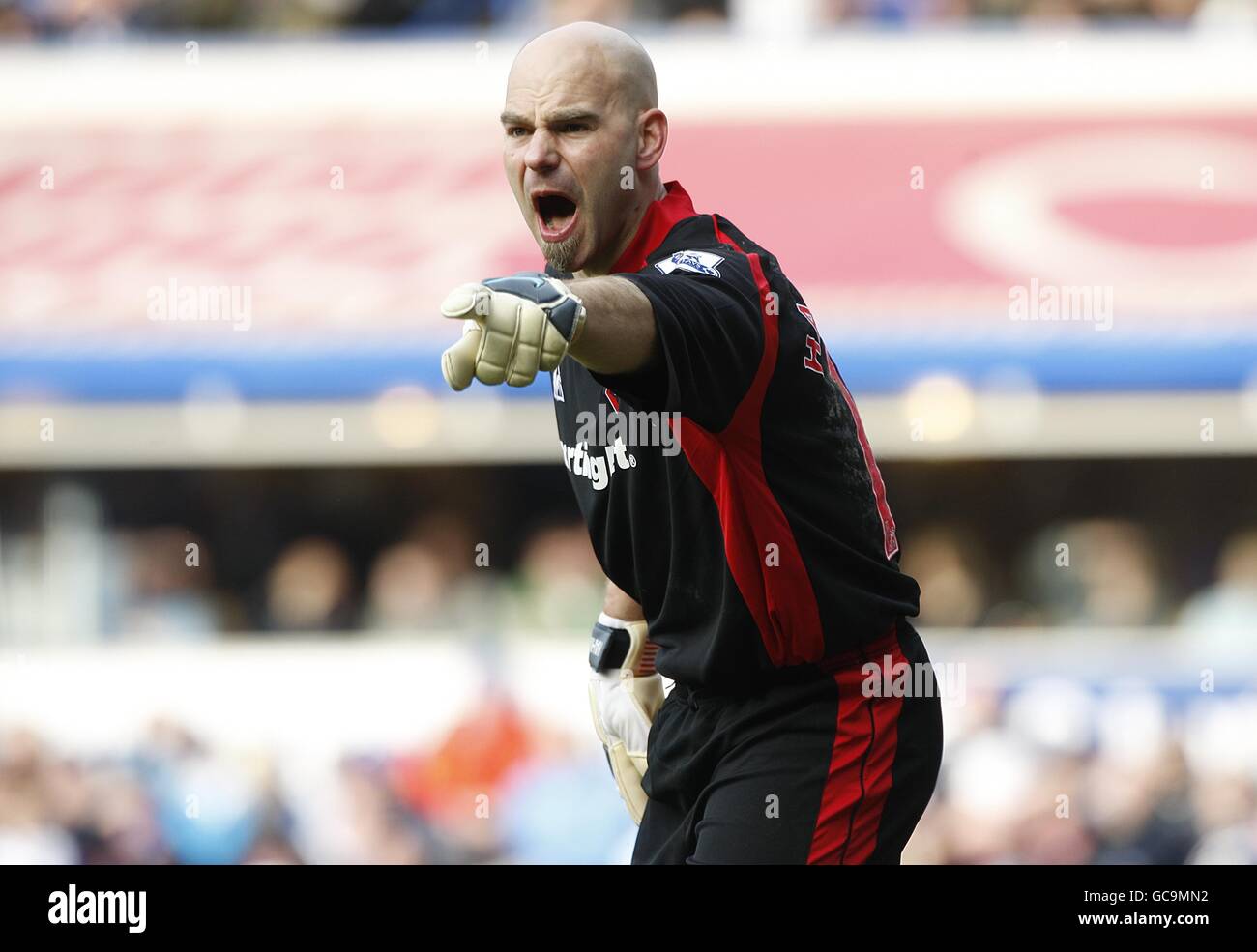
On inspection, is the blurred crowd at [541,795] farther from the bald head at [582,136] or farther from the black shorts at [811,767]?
the bald head at [582,136]

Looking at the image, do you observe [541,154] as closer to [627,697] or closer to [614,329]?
[614,329]

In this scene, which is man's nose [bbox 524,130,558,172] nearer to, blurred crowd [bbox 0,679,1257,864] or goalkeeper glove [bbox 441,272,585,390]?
goalkeeper glove [bbox 441,272,585,390]

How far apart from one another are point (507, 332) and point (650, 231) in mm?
1080

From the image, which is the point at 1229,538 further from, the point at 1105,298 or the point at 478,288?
the point at 478,288

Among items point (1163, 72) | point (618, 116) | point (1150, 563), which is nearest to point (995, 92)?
point (1163, 72)

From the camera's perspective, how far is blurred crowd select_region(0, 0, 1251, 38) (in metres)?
10.4

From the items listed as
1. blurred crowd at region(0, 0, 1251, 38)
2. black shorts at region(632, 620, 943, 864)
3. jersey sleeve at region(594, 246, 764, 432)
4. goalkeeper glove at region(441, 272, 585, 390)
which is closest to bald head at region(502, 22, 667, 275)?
jersey sleeve at region(594, 246, 764, 432)

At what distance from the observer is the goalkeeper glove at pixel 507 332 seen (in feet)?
9.71

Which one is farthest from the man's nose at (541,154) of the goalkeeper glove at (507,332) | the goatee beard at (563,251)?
the goalkeeper glove at (507,332)

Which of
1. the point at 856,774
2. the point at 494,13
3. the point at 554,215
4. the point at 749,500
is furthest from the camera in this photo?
the point at 494,13

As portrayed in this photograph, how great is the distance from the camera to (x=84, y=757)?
973cm

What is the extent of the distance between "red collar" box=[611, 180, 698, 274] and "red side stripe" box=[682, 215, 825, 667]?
0.50 ft

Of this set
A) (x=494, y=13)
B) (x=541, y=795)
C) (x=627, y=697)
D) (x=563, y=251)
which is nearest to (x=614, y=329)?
(x=563, y=251)

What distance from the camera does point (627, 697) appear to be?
4656mm
